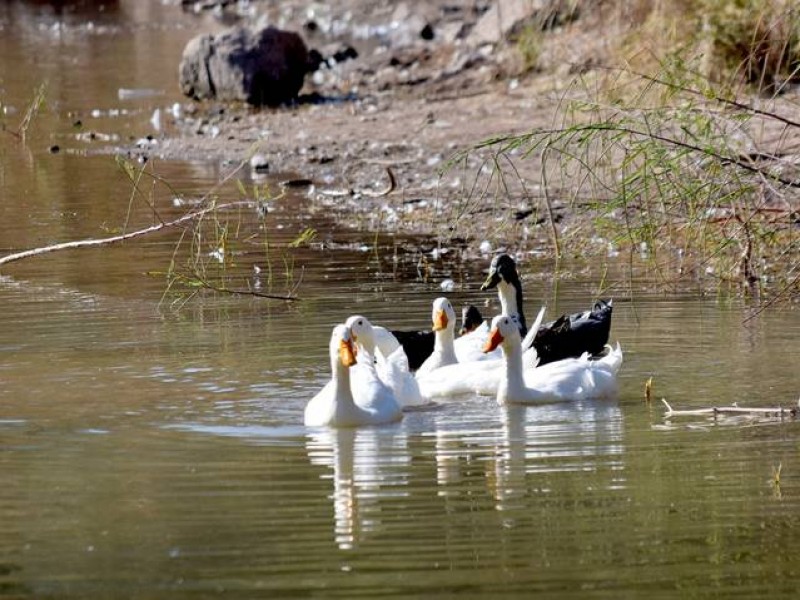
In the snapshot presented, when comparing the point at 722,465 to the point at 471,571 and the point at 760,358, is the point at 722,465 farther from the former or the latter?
the point at 760,358

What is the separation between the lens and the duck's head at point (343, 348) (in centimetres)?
943

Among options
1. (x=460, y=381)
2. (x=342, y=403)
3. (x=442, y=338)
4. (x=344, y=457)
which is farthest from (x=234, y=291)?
(x=344, y=457)

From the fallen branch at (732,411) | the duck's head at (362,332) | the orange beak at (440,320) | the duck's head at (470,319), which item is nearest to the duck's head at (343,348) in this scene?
the duck's head at (362,332)

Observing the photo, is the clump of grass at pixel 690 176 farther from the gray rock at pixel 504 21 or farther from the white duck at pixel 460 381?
the gray rock at pixel 504 21

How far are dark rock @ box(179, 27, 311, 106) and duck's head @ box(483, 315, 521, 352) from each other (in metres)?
16.4

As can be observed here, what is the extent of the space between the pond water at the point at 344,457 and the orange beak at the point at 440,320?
722 millimetres

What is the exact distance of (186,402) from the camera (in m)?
9.91

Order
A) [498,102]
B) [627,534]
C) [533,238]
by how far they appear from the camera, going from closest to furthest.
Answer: [627,534], [533,238], [498,102]

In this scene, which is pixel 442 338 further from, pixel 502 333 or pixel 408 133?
pixel 408 133

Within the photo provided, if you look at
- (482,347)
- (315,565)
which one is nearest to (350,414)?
(482,347)

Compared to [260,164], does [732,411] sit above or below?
below

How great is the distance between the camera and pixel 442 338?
11156 millimetres

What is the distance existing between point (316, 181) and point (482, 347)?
9090 mm

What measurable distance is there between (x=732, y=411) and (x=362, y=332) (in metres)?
2.44
